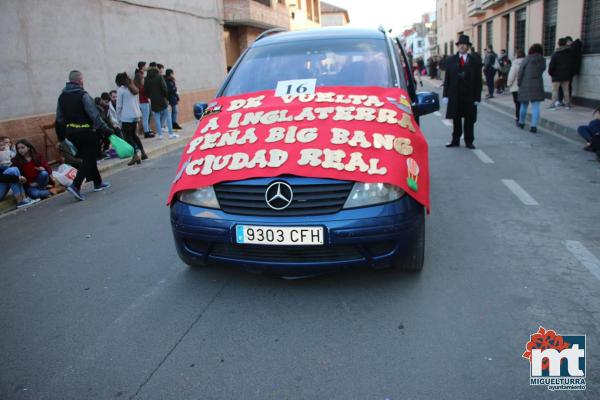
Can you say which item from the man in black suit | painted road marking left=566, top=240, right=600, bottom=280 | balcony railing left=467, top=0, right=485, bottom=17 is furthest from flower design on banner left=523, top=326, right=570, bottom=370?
balcony railing left=467, top=0, right=485, bottom=17

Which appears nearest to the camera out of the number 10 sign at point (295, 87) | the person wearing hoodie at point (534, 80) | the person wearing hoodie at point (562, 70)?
the number 10 sign at point (295, 87)

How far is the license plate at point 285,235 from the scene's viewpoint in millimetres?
3270

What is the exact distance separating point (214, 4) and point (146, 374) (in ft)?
68.0

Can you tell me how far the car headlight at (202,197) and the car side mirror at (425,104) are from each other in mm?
2211

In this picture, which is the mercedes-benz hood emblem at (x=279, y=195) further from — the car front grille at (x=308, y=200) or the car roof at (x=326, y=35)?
the car roof at (x=326, y=35)

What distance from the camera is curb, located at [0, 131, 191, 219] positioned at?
25.1 feet

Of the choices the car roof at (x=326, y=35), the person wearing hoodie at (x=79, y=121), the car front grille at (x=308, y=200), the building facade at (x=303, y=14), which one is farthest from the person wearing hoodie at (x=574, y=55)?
the building facade at (x=303, y=14)

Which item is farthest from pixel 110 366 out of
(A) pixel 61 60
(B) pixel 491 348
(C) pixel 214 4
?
(C) pixel 214 4

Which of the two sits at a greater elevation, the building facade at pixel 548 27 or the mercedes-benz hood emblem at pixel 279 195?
the building facade at pixel 548 27

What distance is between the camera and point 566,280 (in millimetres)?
3764

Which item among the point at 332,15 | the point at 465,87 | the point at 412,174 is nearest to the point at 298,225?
the point at 412,174

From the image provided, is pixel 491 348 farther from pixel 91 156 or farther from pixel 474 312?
pixel 91 156

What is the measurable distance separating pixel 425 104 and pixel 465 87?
492 cm

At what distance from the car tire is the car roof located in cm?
217
